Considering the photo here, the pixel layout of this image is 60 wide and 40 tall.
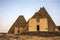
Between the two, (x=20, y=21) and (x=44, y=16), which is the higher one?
(x=44, y=16)

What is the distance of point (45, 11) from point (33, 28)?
3.44 meters

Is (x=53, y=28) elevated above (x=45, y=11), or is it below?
below

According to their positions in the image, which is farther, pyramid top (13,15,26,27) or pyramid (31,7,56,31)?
pyramid top (13,15,26,27)

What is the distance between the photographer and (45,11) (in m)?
24.9

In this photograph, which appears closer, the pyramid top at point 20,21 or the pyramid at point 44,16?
the pyramid at point 44,16

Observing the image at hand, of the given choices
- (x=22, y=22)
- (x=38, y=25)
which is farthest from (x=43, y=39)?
(x=22, y=22)

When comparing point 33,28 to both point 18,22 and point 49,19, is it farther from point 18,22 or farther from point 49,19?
point 18,22

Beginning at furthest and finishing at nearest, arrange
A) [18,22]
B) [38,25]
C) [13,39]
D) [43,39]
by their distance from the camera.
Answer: [18,22] → [38,25] → [43,39] → [13,39]

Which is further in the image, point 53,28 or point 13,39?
point 53,28

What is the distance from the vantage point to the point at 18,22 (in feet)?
96.6

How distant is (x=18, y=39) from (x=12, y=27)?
19.0m

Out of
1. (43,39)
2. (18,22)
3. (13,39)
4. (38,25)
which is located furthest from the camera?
(18,22)

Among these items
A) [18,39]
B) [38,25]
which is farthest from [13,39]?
[38,25]

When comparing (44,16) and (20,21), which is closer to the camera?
(44,16)
